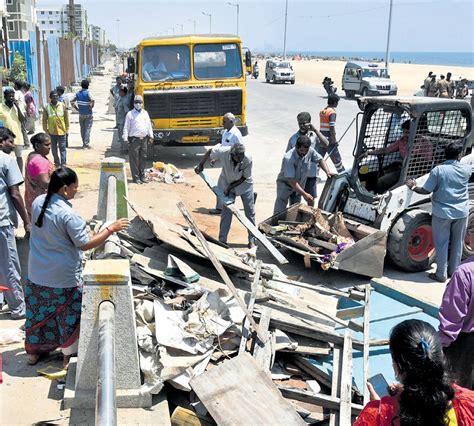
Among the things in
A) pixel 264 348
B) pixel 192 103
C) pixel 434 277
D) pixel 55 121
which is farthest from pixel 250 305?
pixel 192 103

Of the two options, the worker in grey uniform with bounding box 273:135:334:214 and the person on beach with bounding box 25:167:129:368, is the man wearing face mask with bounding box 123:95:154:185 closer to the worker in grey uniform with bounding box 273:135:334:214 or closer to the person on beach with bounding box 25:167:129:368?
the worker in grey uniform with bounding box 273:135:334:214

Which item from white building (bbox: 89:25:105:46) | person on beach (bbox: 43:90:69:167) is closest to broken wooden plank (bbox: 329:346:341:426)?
person on beach (bbox: 43:90:69:167)

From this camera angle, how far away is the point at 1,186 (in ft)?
18.4

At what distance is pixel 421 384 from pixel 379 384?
2.78 m

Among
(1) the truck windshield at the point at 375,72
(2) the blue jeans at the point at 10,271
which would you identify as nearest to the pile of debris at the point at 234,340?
(2) the blue jeans at the point at 10,271

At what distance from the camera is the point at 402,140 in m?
7.87

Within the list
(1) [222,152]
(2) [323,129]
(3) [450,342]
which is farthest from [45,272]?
(2) [323,129]

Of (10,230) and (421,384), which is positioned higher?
(421,384)

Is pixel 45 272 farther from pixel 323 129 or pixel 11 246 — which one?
pixel 323 129

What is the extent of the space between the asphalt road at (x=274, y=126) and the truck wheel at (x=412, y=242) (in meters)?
3.03

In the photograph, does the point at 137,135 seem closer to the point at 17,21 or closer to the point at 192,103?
the point at 192,103

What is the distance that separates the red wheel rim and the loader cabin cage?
27.1 inches

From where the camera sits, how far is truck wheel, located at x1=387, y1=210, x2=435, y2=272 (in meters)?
7.32

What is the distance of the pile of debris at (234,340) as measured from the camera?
405cm
